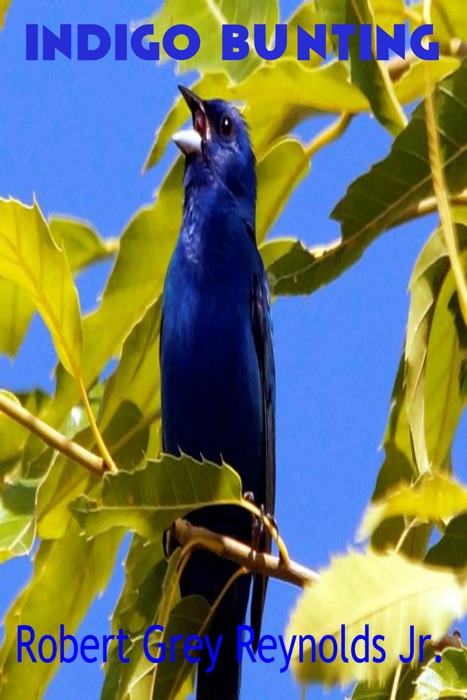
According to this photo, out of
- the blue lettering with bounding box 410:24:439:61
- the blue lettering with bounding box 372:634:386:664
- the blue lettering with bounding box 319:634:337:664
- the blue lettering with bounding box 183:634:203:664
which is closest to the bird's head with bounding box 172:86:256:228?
the blue lettering with bounding box 410:24:439:61

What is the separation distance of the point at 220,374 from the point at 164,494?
1672 millimetres

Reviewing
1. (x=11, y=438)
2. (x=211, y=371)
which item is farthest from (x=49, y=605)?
(x=211, y=371)

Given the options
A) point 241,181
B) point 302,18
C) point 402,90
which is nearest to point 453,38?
point 402,90

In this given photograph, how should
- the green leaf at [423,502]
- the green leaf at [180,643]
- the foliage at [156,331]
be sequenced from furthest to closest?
the green leaf at [180,643]
the foliage at [156,331]
the green leaf at [423,502]

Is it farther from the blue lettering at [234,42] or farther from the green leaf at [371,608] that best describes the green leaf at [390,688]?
the blue lettering at [234,42]

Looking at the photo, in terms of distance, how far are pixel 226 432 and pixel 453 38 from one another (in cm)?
158

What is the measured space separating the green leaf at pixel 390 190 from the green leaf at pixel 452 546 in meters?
0.80

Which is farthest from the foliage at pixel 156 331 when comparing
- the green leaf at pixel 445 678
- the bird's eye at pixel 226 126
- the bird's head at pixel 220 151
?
the bird's eye at pixel 226 126

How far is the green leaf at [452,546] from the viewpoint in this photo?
1.93 m

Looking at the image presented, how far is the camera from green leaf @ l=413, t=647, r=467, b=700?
188 cm

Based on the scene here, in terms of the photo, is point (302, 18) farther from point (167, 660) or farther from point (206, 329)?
point (167, 660)

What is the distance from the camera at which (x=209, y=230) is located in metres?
4.34

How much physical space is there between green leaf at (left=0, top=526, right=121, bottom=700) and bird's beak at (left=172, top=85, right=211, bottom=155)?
2003mm

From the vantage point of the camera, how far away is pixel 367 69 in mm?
2570
